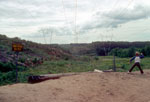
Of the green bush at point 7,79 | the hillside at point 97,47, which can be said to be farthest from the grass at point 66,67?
the hillside at point 97,47

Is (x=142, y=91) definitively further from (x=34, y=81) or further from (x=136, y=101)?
(x=34, y=81)

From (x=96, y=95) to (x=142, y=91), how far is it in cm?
236

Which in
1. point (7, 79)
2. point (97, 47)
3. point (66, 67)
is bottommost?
point (66, 67)

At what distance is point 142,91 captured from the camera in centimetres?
872

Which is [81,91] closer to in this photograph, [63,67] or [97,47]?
[63,67]

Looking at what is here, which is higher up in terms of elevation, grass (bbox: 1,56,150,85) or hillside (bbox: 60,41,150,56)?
hillside (bbox: 60,41,150,56)

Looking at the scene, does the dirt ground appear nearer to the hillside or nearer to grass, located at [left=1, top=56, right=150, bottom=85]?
grass, located at [left=1, top=56, right=150, bottom=85]

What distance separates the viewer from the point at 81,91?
830 cm

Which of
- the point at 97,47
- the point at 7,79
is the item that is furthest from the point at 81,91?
the point at 97,47

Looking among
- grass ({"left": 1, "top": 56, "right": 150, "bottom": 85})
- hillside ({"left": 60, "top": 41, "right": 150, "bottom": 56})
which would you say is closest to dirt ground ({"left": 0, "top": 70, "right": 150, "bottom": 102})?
grass ({"left": 1, "top": 56, "right": 150, "bottom": 85})

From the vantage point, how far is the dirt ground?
6.86 metres

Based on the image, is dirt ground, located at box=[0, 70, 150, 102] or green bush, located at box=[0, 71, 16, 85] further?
green bush, located at box=[0, 71, 16, 85]

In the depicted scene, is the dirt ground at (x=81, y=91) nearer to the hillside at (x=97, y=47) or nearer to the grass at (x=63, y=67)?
the grass at (x=63, y=67)

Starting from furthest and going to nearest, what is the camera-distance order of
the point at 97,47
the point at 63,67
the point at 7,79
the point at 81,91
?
the point at 97,47
the point at 63,67
the point at 7,79
the point at 81,91
